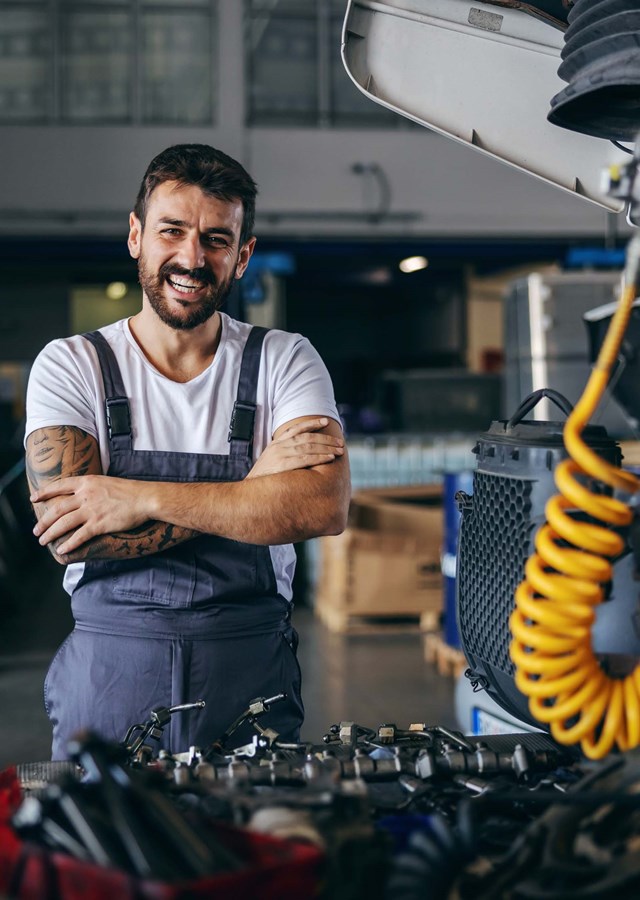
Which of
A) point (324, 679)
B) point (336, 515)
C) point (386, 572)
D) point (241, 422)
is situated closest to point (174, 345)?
point (241, 422)

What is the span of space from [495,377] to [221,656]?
688 centimetres

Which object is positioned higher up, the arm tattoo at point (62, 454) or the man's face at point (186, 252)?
the man's face at point (186, 252)

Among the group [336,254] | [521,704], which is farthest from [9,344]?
[521,704]

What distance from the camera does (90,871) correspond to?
674 millimetres

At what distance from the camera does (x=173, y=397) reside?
171cm

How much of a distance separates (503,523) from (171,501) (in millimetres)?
656

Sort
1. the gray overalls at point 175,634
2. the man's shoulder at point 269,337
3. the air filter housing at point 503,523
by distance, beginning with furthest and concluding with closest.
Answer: the man's shoulder at point 269,337
the gray overalls at point 175,634
the air filter housing at point 503,523

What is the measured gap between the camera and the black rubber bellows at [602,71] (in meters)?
1.04

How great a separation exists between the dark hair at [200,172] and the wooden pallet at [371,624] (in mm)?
4275

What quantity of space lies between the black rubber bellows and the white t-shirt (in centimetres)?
67

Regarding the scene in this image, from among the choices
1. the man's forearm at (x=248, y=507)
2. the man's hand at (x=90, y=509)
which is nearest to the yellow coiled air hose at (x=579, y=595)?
the man's forearm at (x=248, y=507)

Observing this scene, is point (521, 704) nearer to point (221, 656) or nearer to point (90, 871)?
point (90, 871)

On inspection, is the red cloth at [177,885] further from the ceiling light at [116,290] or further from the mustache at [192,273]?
the ceiling light at [116,290]

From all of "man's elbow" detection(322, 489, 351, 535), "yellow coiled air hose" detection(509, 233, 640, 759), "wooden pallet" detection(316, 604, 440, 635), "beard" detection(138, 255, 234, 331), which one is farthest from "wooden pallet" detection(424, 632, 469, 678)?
"yellow coiled air hose" detection(509, 233, 640, 759)
